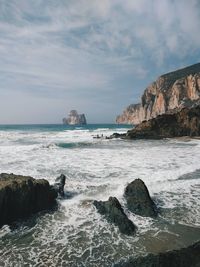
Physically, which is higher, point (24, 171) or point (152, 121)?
point (152, 121)

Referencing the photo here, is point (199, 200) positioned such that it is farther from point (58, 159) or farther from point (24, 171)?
point (58, 159)

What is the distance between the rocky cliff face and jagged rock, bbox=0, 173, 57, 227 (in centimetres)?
7849

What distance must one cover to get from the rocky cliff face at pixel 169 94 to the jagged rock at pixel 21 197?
78495 millimetres

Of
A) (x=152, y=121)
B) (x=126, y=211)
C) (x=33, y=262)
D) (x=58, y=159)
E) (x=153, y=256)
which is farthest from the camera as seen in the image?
(x=152, y=121)

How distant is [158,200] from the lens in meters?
11.3

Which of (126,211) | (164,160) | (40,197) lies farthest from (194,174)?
(40,197)

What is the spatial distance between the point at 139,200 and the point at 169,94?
112 m

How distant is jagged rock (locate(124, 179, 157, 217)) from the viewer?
32.4 ft

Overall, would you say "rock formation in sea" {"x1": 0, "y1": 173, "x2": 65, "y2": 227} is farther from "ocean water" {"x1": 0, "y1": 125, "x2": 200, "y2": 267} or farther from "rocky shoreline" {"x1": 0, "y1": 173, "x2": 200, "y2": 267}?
"ocean water" {"x1": 0, "y1": 125, "x2": 200, "y2": 267}

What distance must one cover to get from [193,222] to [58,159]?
487 inches

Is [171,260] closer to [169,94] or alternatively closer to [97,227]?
[97,227]

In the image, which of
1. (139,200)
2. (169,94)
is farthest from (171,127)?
(169,94)

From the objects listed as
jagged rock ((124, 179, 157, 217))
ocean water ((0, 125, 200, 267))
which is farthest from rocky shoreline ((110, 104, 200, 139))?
jagged rock ((124, 179, 157, 217))

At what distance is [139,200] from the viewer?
10.4m
